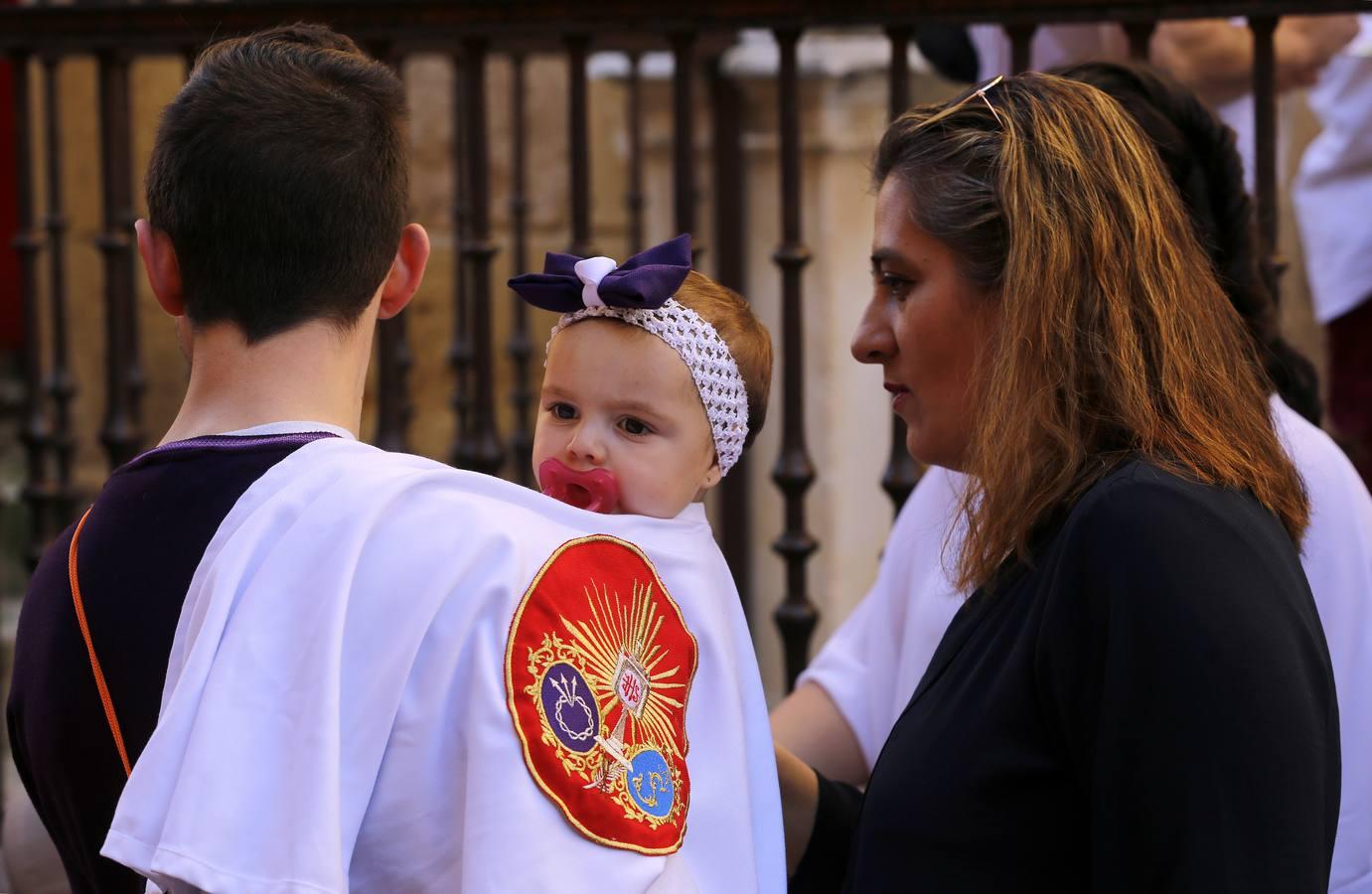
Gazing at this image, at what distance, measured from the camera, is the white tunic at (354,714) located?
1329mm

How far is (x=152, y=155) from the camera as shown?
1.59 metres

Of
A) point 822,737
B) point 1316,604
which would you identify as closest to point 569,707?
point 1316,604

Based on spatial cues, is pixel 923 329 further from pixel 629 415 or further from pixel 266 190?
pixel 266 190

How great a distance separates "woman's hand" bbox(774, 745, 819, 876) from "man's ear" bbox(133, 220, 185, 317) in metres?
1.03

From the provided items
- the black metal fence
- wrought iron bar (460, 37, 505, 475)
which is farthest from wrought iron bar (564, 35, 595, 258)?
wrought iron bar (460, 37, 505, 475)

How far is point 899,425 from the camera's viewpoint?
9.93 ft

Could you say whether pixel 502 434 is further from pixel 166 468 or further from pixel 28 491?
pixel 166 468

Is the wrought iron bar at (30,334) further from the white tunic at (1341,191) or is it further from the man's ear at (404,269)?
the white tunic at (1341,191)

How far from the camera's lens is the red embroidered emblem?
137cm

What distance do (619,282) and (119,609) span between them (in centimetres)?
66

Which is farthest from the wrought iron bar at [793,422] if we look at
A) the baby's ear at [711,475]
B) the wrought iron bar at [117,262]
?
the wrought iron bar at [117,262]

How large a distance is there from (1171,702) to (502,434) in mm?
4140

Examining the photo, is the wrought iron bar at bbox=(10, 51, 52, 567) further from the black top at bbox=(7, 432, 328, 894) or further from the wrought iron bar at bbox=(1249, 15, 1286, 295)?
the wrought iron bar at bbox=(1249, 15, 1286, 295)

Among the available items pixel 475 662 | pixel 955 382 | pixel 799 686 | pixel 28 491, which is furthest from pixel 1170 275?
pixel 28 491
